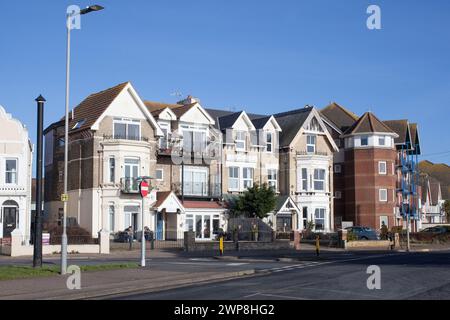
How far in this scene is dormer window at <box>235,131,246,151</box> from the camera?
55.4m

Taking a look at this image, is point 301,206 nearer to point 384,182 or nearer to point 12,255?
point 384,182

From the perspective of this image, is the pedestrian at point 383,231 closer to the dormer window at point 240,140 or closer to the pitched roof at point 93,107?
the dormer window at point 240,140

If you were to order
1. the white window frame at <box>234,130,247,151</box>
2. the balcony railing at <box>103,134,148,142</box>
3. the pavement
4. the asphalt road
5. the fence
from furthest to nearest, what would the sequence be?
the white window frame at <box>234,130,247,151</box>, the balcony railing at <box>103,134,148,142</box>, the fence, the pavement, the asphalt road

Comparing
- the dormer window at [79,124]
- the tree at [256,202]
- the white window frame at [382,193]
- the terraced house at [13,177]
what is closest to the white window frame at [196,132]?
the tree at [256,202]

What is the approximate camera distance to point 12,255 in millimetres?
34500

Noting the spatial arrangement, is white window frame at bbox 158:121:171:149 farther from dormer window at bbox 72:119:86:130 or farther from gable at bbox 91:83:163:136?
dormer window at bbox 72:119:86:130

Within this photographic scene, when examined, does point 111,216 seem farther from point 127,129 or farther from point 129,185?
point 127,129

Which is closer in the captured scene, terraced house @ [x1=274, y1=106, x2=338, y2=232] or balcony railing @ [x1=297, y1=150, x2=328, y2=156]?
terraced house @ [x1=274, y1=106, x2=338, y2=232]

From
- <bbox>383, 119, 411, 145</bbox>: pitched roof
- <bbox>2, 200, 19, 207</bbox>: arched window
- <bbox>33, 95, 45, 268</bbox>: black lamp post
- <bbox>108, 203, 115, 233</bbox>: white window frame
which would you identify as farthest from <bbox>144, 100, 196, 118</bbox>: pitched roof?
<bbox>33, 95, 45, 268</bbox>: black lamp post

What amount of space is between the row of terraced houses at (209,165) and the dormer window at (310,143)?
94mm

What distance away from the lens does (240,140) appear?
5566 cm

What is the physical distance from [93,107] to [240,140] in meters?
13.5

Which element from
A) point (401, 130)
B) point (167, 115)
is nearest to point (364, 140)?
point (401, 130)
